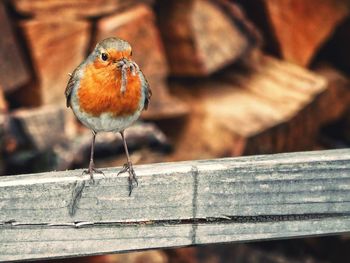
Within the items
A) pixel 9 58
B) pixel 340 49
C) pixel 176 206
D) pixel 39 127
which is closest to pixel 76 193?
pixel 176 206

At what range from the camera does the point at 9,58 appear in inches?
127

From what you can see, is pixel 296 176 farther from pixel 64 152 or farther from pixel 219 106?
pixel 219 106

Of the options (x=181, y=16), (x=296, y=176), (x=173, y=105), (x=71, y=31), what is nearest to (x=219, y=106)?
(x=173, y=105)

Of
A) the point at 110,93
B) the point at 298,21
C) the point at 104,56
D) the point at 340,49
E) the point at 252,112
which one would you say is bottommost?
the point at 252,112

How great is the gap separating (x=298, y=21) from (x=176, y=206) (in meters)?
2.53

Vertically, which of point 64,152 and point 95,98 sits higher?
point 95,98

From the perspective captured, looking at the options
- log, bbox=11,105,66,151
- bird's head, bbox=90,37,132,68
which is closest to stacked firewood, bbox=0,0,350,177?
log, bbox=11,105,66,151

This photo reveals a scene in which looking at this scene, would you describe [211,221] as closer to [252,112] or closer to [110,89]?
[110,89]

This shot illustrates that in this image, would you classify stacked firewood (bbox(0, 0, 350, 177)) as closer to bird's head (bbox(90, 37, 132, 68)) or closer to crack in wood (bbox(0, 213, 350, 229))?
bird's head (bbox(90, 37, 132, 68))

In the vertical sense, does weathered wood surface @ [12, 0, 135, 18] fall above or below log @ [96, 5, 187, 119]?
above

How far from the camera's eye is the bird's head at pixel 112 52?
2.11 metres

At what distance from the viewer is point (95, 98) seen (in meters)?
2.19

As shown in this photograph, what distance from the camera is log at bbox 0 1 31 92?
3180 millimetres

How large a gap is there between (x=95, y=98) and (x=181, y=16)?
147cm
